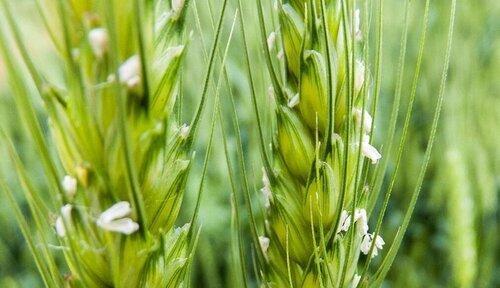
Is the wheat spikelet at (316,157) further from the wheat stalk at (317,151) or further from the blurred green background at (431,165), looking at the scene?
the blurred green background at (431,165)

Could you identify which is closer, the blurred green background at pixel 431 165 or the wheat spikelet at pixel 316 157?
the wheat spikelet at pixel 316 157

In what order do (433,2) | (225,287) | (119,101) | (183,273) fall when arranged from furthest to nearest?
1. (433,2)
2. (225,287)
3. (183,273)
4. (119,101)

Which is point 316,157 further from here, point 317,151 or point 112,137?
point 112,137

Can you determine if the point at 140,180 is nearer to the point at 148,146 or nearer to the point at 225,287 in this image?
the point at 148,146

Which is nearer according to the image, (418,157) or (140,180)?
(140,180)

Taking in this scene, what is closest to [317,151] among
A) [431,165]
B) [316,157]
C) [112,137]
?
[316,157]

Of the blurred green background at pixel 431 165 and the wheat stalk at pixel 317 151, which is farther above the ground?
the wheat stalk at pixel 317 151

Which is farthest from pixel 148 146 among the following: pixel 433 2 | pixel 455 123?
pixel 433 2

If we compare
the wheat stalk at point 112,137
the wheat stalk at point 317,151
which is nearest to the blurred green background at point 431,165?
the wheat stalk at point 317,151
